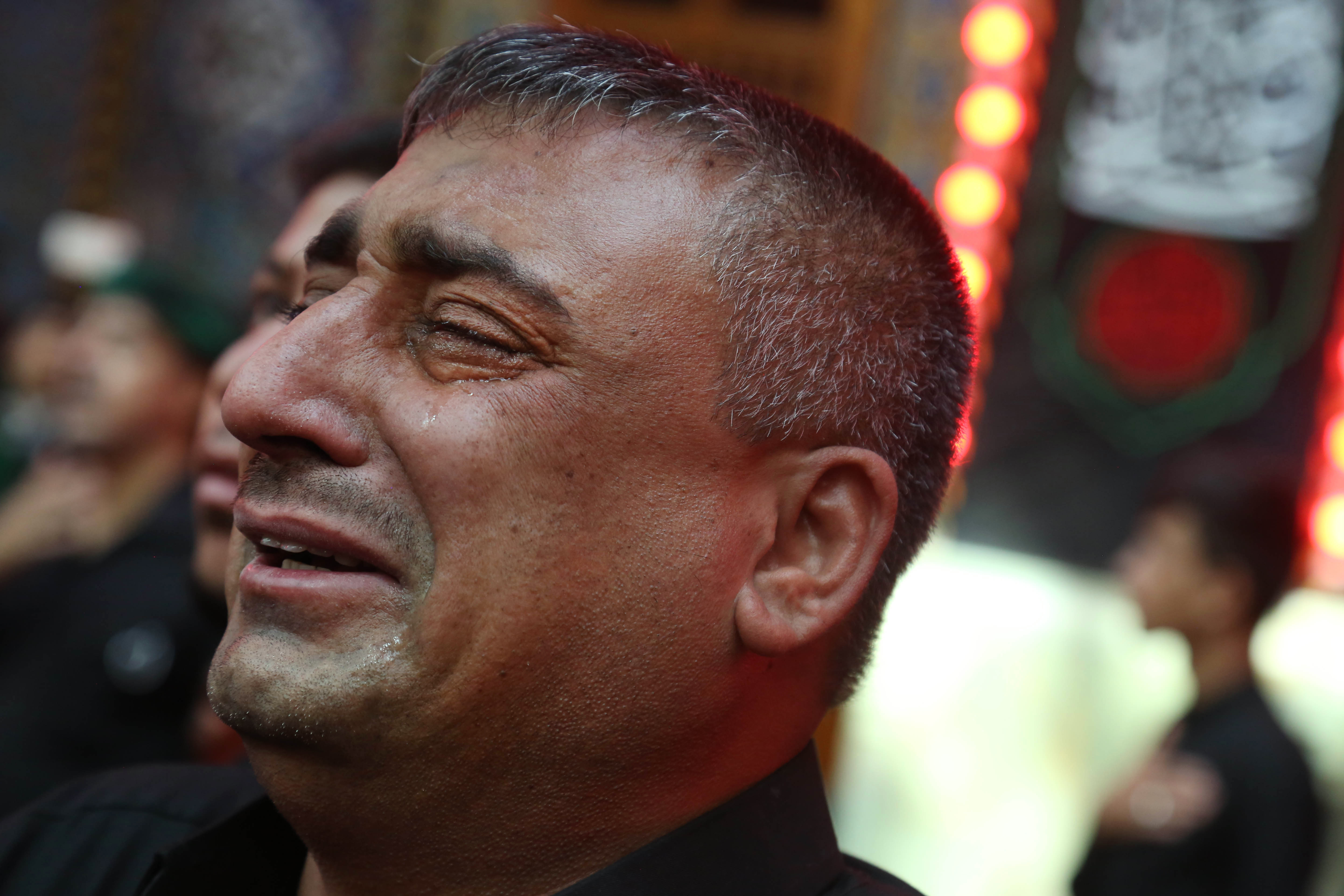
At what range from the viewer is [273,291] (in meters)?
2.06

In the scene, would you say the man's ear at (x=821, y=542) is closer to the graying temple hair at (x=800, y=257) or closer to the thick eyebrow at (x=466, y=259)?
the graying temple hair at (x=800, y=257)

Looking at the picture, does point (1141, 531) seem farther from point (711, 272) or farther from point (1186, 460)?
point (711, 272)

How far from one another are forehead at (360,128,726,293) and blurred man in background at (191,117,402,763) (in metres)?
0.57

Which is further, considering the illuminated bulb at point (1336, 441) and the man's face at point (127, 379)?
the illuminated bulb at point (1336, 441)

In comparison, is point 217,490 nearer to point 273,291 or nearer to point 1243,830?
point 273,291

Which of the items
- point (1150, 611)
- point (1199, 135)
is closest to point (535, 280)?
point (1150, 611)

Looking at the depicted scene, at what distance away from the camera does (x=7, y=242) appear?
209 inches

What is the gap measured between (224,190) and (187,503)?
2842 millimetres

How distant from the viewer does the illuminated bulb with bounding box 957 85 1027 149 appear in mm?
4770

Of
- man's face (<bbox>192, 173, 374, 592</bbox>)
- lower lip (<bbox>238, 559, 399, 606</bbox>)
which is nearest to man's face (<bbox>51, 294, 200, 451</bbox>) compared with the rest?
man's face (<bbox>192, 173, 374, 592</bbox>)

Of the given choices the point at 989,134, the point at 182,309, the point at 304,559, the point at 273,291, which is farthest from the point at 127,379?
the point at 989,134

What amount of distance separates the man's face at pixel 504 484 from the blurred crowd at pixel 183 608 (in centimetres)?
99

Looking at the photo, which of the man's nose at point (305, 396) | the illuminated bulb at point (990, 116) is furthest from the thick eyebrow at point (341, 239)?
the illuminated bulb at point (990, 116)

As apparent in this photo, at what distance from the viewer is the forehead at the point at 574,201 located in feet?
4.22
